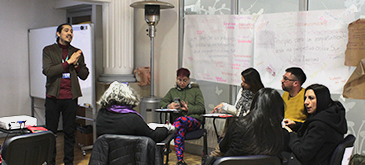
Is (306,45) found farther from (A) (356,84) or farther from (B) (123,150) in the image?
(B) (123,150)

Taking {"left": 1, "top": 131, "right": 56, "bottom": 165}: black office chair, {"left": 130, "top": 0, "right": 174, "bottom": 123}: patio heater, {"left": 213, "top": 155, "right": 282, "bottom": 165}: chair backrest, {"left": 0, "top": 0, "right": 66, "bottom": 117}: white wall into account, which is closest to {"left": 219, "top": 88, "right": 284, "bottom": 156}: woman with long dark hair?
{"left": 213, "top": 155, "right": 282, "bottom": 165}: chair backrest

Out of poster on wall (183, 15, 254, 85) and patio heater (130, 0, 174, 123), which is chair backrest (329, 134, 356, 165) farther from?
patio heater (130, 0, 174, 123)

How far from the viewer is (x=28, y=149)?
2.20 metres

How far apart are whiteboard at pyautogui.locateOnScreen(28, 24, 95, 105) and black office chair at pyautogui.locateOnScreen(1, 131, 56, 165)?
2334 millimetres

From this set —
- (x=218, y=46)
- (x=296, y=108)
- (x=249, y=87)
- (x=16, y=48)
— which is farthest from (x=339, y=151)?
(x=16, y=48)

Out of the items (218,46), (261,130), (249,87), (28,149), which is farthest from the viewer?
(218,46)

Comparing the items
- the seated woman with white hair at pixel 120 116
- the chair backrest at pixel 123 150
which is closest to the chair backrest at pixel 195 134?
the seated woman with white hair at pixel 120 116

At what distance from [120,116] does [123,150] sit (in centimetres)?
25

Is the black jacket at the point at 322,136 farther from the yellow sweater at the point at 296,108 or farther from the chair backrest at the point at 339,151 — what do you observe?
the yellow sweater at the point at 296,108

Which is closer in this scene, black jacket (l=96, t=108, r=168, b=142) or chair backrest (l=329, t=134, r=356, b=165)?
chair backrest (l=329, t=134, r=356, b=165)

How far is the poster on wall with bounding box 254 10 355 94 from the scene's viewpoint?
3.42 meters

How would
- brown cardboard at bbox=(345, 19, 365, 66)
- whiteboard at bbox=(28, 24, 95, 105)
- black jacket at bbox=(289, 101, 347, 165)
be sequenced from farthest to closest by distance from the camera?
whiteboard at bbox=(28, 24, 95, 105) → brown cardboard at bbox=(345, 19, 365, 66) → black jacket at bbox=(289, 101, 347, 165)

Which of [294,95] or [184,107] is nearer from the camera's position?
[294,95]

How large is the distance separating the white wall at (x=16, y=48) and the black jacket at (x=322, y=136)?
492 centimetres
